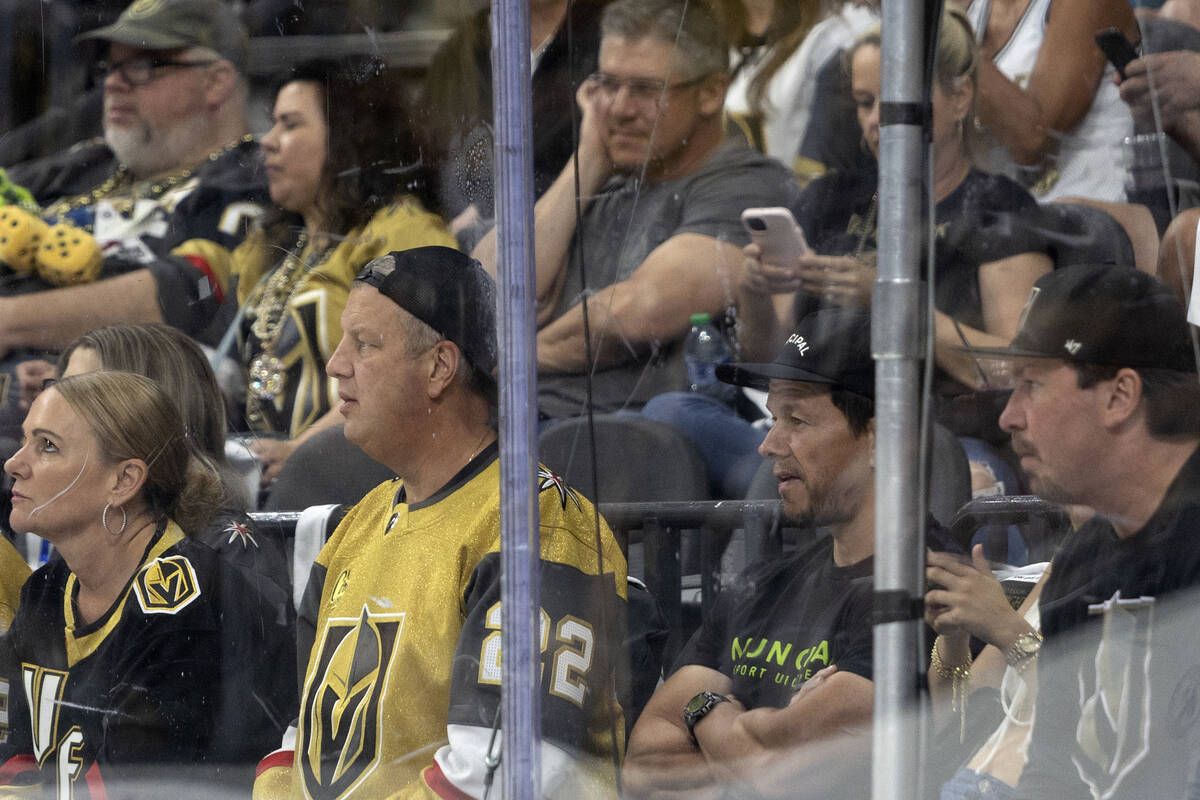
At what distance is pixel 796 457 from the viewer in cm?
189

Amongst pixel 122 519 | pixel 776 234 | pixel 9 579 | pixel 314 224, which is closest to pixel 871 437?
pixel 776 234

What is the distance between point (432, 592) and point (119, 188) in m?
A: 1.19

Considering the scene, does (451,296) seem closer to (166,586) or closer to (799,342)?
(799,342)

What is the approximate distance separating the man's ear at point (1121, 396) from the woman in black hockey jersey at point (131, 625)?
1.11 m

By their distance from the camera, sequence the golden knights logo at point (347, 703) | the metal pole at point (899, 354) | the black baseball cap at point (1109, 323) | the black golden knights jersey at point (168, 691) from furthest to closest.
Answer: the black golden knights jersey at point (168, 691)
the golden knights logo at point (347, 703)
the black baseball cap at point (1109, 323)
the metal pole at point (899, 354)

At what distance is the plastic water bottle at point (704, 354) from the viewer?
2.25m

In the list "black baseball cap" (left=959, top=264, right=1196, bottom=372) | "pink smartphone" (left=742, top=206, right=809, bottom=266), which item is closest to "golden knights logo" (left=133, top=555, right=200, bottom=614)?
"pink smartphone" (left=742, top=206, right=809, bottom=266)

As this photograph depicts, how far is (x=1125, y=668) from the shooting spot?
1545 mm

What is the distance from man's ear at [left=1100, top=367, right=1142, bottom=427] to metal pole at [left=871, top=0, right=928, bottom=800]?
314 millimetres

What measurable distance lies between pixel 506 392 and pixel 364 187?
27.5 inches

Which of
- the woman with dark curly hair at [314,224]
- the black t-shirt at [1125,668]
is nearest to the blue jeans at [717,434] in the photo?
the woman with dark curly hair at [314,224]

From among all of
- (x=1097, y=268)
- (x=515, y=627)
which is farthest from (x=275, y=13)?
(x=1097, y=268)

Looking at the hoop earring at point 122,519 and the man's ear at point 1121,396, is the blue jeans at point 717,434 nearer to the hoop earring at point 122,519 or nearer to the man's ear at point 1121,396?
the man's ear at point 1121,396

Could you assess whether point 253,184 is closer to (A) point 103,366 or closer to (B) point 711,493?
(A) point 103,366
